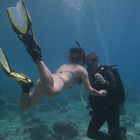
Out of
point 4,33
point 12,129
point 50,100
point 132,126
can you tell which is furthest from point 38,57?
point 4,33

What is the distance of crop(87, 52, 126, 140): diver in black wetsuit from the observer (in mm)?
7816

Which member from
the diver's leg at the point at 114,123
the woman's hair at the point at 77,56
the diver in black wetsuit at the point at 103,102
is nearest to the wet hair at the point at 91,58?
the diver in black wetsuit at the point at 103,102

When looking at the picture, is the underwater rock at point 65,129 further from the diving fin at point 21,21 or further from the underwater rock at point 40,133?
the diving fin at point 21,21

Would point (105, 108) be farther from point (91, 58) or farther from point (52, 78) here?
point (52, 78)

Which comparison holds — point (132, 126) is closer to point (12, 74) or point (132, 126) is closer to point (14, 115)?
point (14, 115)

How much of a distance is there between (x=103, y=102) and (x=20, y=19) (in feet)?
10.6

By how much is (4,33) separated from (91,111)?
240 ft

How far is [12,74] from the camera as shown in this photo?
6336 millimetres

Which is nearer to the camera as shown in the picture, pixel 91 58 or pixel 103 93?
pixel 103 93

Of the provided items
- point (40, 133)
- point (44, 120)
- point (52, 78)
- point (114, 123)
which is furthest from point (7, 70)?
point (44, 120)

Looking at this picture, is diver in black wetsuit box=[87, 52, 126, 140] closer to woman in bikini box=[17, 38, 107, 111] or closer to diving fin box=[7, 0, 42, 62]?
woman in bikini box=[17, 38, 107, 111]

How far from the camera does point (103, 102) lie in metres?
7.98

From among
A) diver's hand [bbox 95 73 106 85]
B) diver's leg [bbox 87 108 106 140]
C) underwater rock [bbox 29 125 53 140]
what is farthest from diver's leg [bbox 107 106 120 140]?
underwater rock [bbox 29 125 53 140]

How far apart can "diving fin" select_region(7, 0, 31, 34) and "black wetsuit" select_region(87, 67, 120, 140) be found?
267 centimetres
